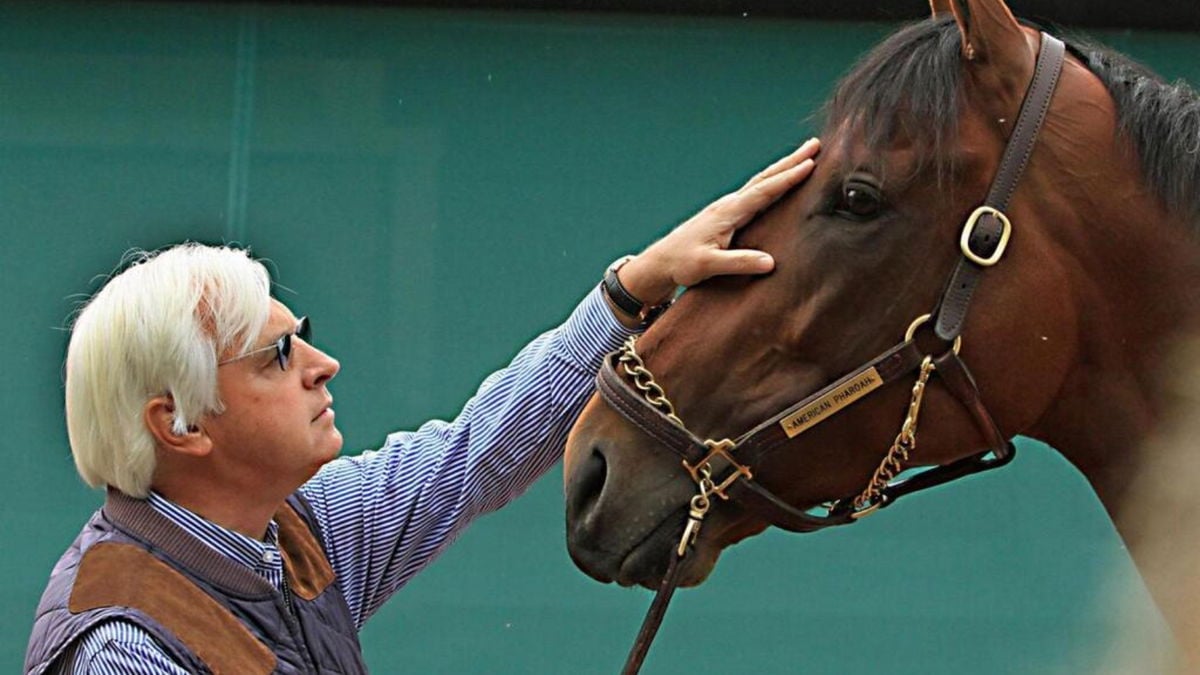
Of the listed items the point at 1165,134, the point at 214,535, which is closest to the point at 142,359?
the point at 214,535

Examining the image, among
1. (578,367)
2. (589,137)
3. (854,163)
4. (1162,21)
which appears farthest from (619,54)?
(854,163)

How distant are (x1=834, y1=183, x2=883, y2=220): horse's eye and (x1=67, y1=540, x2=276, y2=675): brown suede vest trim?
30.3 inches

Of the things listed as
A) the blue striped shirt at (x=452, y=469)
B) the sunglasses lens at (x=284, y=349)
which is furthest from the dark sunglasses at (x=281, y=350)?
the blue striped shirt at (x=452, y=469)

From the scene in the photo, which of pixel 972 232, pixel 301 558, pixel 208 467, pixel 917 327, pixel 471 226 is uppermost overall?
pixel 972 232

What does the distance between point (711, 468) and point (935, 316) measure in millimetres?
295

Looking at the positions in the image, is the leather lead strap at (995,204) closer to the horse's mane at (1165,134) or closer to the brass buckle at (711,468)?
the horse's mane at (1165,134)

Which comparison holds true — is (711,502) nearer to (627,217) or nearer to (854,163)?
(854,163)

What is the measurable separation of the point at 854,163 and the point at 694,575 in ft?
1.63

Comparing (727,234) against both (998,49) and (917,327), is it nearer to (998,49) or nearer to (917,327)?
(917,327)

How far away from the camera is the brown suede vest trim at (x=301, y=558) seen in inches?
69.9

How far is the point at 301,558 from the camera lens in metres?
1.82

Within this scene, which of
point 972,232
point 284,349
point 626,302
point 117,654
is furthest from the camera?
point 626,302

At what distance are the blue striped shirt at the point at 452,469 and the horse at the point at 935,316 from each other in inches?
9.3

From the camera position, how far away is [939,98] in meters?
1.68
